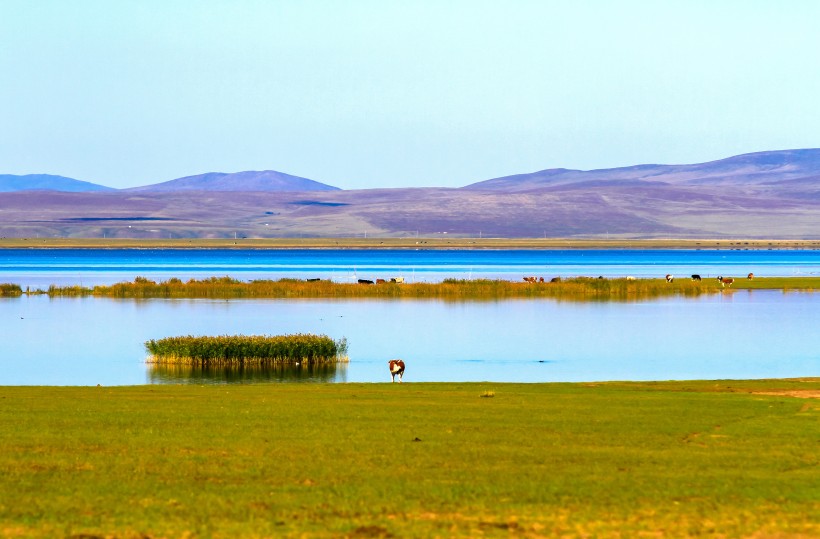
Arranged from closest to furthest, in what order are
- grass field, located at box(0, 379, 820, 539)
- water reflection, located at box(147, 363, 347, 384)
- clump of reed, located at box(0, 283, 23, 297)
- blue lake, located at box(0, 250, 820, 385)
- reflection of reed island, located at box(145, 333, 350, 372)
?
1. grass field, located at box(0, 379, 820, 539)
2. water reflection, located at box(147, 363, 347, 384)
3. blue lake, located at box(0, 250, 820, 385)
4. reflection of reed island, located at box(145, 333, 350, 372)
5. clump of reed, located at box(0, 283, 23, 297)

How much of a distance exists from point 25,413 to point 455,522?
12184 mm

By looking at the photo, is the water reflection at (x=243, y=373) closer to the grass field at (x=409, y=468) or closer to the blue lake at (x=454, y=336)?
the blue lake at (x=454, y=336)

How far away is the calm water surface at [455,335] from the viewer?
43.1m

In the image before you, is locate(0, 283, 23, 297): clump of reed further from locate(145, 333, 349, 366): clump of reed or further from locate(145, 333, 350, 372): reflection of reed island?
locate(145, 333, 350, 372): reflection of reed island

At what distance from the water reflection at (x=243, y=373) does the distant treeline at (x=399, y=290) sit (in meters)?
44.6

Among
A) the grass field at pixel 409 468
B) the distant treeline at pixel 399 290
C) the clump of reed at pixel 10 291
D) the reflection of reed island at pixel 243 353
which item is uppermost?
the grass field at pixel 409 468

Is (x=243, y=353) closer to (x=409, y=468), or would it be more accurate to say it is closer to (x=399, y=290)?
(x=409, y=468)

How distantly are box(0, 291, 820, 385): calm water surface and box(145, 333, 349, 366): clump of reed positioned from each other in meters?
1.05

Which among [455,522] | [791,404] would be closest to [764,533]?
[455,522]

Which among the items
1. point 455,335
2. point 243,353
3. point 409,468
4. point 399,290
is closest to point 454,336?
point 455,335

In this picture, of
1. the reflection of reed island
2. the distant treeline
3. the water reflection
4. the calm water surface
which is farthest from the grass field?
the distant treeline

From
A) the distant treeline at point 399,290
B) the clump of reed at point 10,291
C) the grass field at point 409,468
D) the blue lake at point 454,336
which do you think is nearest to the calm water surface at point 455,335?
the blue lake at point 454,336

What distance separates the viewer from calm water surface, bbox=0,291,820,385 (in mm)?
43062

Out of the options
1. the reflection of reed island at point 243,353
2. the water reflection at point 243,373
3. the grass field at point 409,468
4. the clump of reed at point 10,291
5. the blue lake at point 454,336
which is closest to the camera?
the grass field at point 409,468
